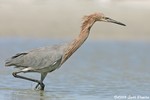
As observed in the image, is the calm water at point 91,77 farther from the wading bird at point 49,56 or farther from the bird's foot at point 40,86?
the wading bird at point 49,56

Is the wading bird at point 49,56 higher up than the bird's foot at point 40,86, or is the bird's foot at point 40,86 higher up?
the wading bird at point 49,56

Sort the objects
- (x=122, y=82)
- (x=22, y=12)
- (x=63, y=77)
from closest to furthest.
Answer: (x=122, y=82)
(x=63, y=77)
(x=22, y=12)

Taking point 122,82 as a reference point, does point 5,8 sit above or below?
above

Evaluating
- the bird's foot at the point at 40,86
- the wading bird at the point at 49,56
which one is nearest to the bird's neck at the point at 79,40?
the wading bird at the point at 49,56

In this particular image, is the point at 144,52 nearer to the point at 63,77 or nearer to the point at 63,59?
the point at 63,77

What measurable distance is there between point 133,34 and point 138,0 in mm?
6660

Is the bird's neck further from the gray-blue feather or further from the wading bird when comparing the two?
the gray-blue feather

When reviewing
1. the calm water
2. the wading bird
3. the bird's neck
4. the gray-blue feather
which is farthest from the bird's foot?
the bird's neck

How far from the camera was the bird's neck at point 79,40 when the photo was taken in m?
12.7

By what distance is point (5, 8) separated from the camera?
31672mm

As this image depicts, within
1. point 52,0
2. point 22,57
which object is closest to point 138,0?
point 52,0

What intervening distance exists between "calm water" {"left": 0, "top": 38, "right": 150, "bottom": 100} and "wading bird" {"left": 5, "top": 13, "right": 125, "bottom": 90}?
47cm

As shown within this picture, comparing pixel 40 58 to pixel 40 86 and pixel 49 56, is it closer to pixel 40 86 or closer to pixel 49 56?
pixel 49 56

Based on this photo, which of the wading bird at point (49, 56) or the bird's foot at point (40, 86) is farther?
the bird's foot at point (40, 86)
